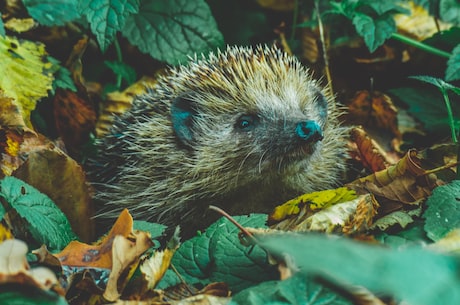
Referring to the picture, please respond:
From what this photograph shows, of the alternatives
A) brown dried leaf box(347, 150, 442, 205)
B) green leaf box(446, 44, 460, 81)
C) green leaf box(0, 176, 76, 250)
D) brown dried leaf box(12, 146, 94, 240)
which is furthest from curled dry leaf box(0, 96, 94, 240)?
green leaf box(446, 44, 460, 81)

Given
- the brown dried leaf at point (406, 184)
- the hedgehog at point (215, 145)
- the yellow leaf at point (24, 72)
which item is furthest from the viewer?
the yellow leaf at point (24, 72)

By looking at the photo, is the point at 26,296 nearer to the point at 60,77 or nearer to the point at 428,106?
the point at 60,77

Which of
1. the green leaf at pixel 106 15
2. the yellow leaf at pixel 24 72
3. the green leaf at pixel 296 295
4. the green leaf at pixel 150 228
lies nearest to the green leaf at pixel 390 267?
the green leaf at pixel 296 295

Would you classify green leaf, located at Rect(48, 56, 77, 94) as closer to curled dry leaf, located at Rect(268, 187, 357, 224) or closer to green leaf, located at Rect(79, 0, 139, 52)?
green leaf, located at Rect(79, 0, 139, 52)

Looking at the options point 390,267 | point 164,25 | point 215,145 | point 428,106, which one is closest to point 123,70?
point 164,25

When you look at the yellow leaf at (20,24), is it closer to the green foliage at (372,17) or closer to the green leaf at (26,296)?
the green foliage at (372,17)

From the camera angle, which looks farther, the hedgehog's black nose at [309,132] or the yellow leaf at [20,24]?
the yellow leaf at [20,24]
